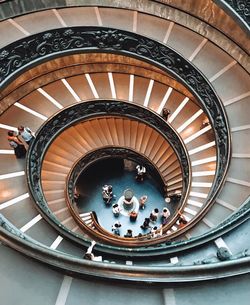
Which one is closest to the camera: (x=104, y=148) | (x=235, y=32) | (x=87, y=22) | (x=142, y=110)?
(x=235, y=32)

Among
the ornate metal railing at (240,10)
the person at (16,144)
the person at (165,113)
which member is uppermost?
the ornate metal railing at (240,10)

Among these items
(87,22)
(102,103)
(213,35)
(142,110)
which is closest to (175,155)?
(142,110)

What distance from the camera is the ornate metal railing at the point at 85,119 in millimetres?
10609

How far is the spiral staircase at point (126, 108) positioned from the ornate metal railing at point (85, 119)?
5cm

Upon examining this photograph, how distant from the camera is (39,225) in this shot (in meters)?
9.62

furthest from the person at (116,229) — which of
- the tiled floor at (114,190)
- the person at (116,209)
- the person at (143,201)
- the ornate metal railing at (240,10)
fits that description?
the ornate metal railing at (240,10)

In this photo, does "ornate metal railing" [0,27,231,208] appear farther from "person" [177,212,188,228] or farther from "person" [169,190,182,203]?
"person" [169,190,182,203]

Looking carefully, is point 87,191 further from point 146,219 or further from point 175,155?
point 175,155

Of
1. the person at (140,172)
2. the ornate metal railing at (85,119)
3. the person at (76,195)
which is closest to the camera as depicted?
the ornate metal railing at (85,119)

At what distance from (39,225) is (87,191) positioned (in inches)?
200

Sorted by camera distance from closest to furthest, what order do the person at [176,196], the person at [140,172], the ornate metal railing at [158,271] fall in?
the ornate metal railing at [158,271] → the person at [176,196] → the person at [140,172]

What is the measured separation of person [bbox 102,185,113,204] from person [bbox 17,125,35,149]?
165 inches

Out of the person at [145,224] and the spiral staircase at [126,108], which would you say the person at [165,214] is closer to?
the person at [145,224]

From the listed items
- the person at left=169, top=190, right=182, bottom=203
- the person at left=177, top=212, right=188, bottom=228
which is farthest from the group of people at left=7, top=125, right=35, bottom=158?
the person at left=169, top=190, right=182, bottom=203
